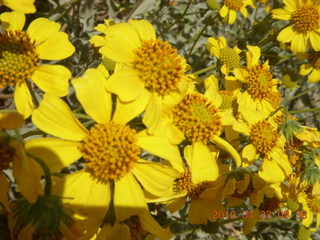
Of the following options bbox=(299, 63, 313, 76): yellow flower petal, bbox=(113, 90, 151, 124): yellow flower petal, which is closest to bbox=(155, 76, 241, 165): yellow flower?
bbox=(113, 90, 151, 124): yellow flower petal

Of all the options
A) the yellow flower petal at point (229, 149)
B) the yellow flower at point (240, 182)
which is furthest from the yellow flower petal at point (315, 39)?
the yellow flower petal at point (229, 149)

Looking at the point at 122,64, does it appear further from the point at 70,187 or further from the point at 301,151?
the point at 301,151

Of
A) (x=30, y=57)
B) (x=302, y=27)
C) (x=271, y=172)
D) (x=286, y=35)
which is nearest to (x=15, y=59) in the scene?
(x=30, y=57)

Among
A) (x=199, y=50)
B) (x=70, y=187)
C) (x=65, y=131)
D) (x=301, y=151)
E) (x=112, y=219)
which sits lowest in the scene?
(x=199, y=50)

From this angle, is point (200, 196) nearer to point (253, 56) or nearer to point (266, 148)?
point (266, 148)

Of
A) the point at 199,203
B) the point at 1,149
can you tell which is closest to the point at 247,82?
the point at 199,203
